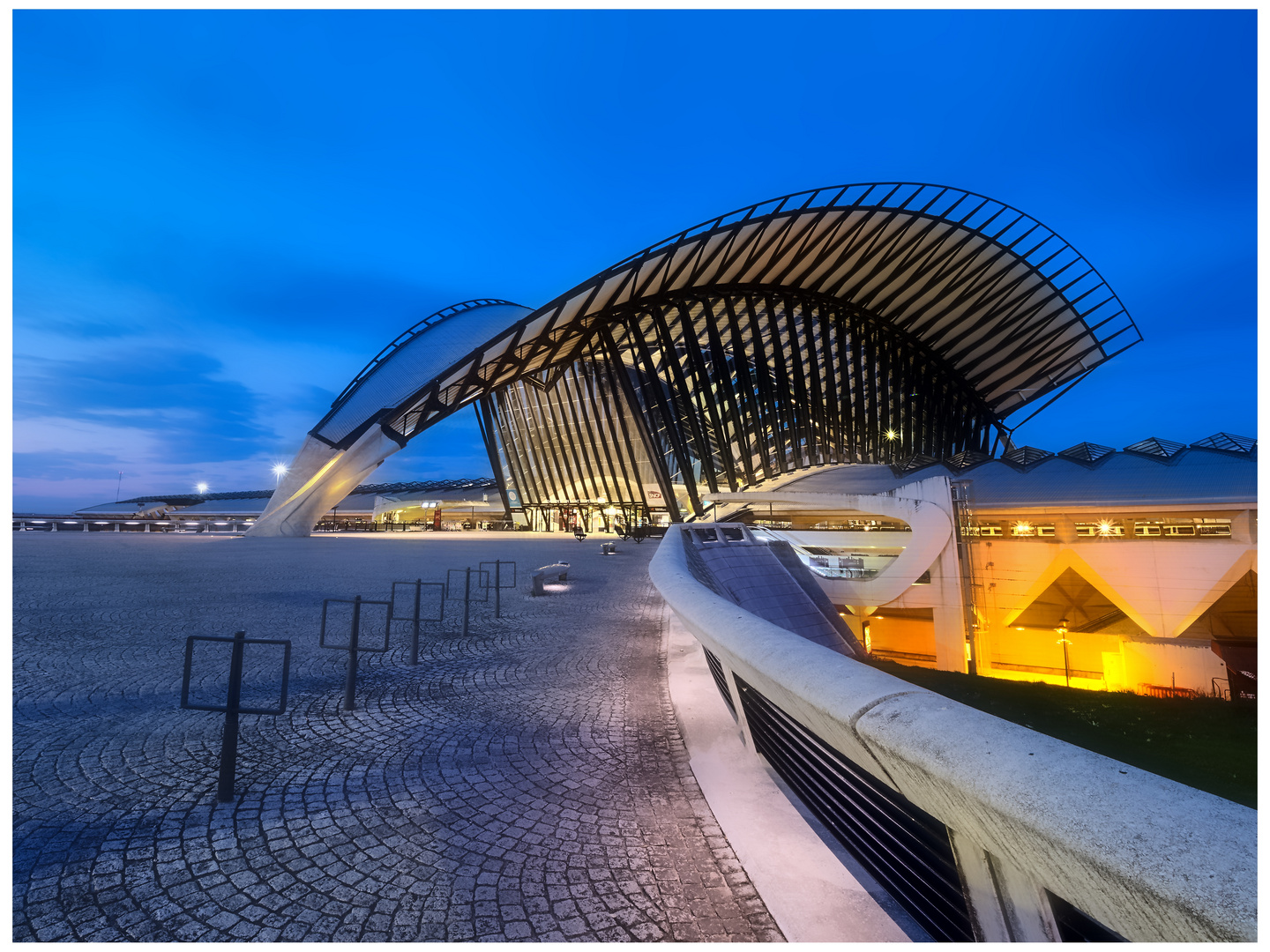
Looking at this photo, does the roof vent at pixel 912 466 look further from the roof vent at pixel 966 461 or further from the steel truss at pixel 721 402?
the steel truss at pixel 721 402

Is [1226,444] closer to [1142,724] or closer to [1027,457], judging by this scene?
[1027,457]

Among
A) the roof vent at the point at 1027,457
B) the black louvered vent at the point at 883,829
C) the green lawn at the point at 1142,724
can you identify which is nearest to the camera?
the black louvered vent at the point at 883,829

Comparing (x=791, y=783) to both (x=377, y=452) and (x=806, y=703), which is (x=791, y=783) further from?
(x=377, y=452)

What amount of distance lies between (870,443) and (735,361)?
52.0ft

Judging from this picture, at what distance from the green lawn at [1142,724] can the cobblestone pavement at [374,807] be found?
18.2 feet

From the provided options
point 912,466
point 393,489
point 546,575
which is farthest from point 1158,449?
point 393,489

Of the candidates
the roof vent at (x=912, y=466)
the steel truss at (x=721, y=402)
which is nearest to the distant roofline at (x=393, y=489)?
the steel truss at (x=721, y=402)

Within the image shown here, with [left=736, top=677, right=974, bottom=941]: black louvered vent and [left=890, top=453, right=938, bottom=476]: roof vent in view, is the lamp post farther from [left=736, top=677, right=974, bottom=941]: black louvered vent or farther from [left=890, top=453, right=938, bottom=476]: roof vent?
[left=736, top=677, right=974, bottom=941]: black louvered vent

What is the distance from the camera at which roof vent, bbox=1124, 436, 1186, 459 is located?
1074 inches

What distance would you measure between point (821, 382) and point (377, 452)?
35.6m

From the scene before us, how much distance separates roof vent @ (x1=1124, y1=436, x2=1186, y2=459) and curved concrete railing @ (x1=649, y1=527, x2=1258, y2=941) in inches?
1326

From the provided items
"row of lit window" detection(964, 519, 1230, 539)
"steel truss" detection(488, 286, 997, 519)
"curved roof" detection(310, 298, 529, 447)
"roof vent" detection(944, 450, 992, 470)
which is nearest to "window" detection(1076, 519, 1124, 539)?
"row of lit window" detection(964, 519, 1230, 539)

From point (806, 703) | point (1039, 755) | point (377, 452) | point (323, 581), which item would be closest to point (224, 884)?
point (806, 703)

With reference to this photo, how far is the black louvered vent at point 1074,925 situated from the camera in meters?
1.38
